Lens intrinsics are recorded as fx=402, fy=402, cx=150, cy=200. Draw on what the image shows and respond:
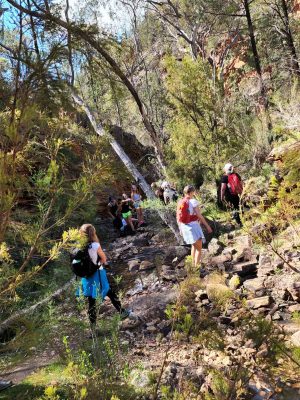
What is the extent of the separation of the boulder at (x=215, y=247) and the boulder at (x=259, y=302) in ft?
9.22

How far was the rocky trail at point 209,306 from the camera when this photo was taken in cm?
374

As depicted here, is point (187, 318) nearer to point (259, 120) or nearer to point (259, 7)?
point (259, 120)

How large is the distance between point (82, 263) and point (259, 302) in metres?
2.54

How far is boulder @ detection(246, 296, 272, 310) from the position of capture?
18.4ft

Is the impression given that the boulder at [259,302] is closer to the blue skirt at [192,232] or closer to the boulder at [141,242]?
the blue skirt at [192,232]

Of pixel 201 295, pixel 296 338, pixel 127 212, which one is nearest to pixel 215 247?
pixel 201 295

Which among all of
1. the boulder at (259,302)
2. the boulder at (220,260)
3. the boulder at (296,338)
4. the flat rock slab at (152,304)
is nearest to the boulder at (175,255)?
the boulder at (220,260)

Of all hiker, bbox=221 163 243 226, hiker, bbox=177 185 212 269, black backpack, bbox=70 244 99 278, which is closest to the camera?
black backpack, bbox=70 244 99 278

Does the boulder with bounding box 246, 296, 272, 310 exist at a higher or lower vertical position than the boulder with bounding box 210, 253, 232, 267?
lower

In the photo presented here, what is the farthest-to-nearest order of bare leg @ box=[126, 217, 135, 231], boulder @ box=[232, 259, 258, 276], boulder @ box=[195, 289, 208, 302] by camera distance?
bare leg @ box=[126, 217, 135, 231]
boulder @ box=[232, 259, 258, 276]
boulder @ box=[195, 289, 208, 302]

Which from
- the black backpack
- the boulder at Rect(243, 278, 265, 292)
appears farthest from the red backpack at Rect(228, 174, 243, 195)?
the black backpack

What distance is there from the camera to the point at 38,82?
2.99 m

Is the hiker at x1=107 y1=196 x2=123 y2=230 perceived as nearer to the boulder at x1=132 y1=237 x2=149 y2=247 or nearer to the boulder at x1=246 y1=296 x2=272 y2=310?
the boulder at x1=132 y1=237 x2=149 y2=247

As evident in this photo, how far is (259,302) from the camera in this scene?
567cm
